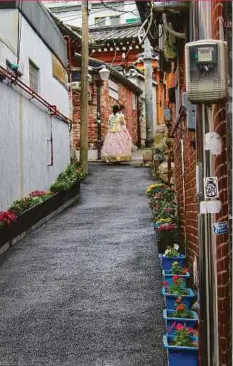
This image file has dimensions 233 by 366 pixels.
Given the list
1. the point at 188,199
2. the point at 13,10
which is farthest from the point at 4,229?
the point at 13,10

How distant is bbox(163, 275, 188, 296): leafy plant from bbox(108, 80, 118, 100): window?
790 inches

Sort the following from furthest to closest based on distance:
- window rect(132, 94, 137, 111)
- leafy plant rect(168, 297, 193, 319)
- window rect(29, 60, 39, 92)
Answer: window rect(132, 94, 137, 111) → window rect(29, 60, 39, 92) → leafy plant rect(168, 297, 193, 319)

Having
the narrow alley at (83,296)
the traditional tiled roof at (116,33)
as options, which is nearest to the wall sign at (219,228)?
the narrow alley at (83,296)

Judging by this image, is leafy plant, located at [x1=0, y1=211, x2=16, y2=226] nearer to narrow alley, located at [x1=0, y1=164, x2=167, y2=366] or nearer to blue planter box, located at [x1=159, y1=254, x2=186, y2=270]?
narrow alley, located at [x1=0, y1=164, x2=167, y2=366]

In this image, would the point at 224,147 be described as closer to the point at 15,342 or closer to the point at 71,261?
the point at 15,342

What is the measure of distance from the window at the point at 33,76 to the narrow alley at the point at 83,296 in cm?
394

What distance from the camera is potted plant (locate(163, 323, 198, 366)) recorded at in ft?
15.4

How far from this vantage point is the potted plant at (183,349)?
4703mm

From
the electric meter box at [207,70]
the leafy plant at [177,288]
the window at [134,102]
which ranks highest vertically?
the window at [134,102]

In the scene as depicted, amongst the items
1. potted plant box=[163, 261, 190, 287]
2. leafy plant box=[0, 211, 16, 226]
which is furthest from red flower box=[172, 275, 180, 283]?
leafy plant box=[0, 211, 16, 226]

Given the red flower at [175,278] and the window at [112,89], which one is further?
the window at [112,89]

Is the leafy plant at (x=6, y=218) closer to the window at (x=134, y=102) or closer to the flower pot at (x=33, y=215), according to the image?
the flower pot at (x=33, y=215)

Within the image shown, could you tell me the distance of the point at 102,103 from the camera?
2470 cm

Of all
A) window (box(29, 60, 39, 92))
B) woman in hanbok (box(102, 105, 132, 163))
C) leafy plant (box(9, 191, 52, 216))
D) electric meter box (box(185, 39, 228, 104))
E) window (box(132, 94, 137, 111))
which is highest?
window (box(132, 94, 137, 111))
